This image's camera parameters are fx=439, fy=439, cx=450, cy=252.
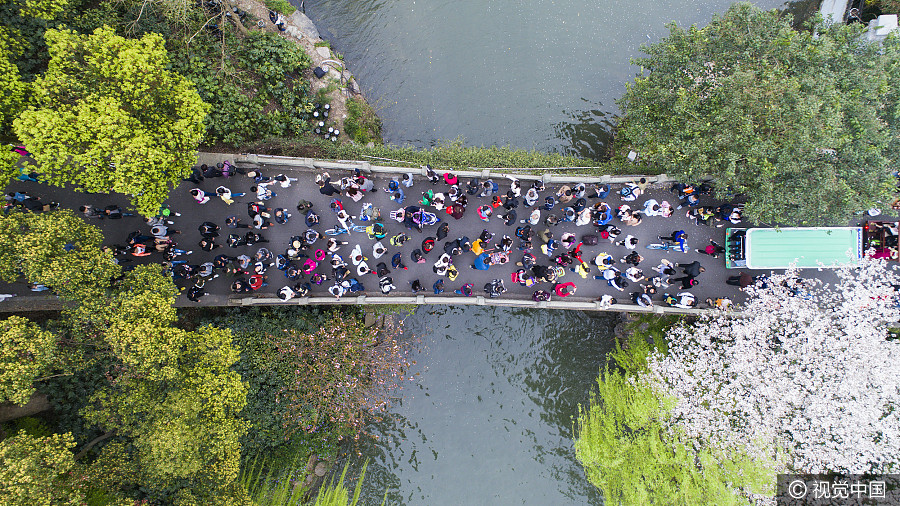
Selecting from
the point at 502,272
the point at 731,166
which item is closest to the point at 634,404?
the point at 502,272

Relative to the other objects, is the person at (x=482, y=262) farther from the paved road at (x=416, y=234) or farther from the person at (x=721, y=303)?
the person at (x=721, y=303)

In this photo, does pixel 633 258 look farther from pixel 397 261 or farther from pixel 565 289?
pixel 397 261

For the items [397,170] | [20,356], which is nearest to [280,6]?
[397,170]

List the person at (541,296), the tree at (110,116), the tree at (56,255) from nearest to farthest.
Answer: the tree at (56,255), the tree at (110,116), the person at (541,296)

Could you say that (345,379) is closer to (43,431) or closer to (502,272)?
(502,272)

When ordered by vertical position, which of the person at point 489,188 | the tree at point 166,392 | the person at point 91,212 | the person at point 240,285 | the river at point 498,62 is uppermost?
the river at point 498,62

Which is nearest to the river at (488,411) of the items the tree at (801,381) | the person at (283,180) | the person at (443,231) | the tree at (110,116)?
the person at (443,231)

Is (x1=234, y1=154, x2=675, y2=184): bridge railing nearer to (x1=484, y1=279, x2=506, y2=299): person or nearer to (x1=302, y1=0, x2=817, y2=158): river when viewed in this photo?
(x1=302, y1=0, x2=817, y2=158): river
